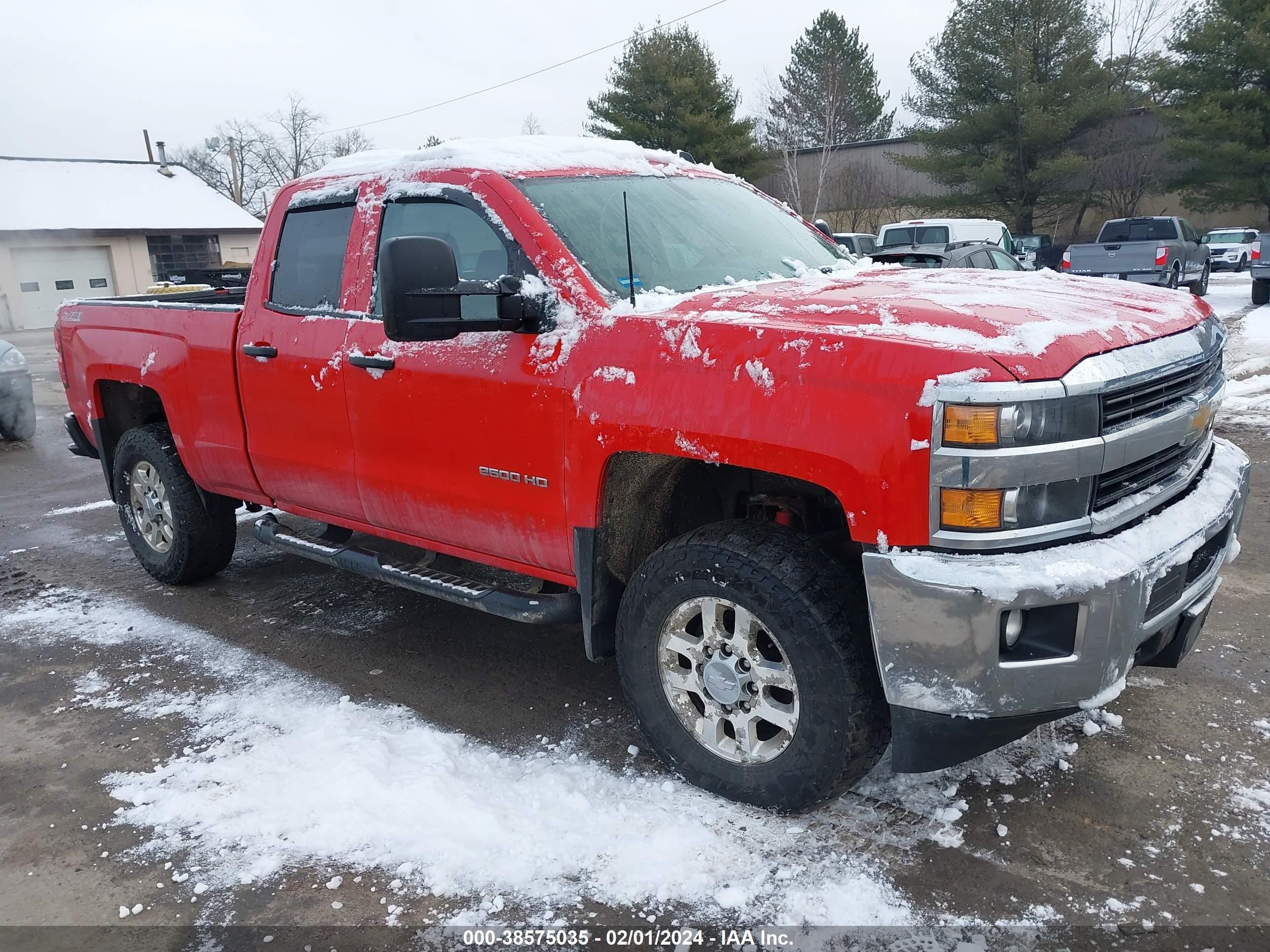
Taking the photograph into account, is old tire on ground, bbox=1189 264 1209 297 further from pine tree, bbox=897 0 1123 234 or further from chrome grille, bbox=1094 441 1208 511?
chrome grille, bbox=1094 441 1208 511

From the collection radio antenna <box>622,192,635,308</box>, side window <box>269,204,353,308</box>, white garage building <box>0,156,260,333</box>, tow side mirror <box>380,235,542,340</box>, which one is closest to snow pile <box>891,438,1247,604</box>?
radio antenna <box>622,192,635,308</box>

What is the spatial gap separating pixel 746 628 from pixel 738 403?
2.25 ft

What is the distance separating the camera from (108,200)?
3491cm

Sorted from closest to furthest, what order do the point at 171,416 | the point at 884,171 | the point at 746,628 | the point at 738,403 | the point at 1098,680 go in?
1. the point at 1098,680
2. the point at 738,403
3. the point at 746,628
4. the point at 171,416
5. the point at 884,171

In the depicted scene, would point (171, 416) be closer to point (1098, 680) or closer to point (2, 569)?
point (2, 569)

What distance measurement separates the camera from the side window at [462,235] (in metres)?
3.43

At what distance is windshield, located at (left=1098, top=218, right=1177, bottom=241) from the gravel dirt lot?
16803 millimetres

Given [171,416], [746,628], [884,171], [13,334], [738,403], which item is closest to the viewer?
[738,403]

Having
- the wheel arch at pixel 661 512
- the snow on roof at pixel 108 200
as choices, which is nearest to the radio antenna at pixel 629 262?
the wheel arch at pixel 661 512

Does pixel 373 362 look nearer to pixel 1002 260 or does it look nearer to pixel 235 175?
pixel 1002 260

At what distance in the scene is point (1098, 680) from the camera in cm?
253

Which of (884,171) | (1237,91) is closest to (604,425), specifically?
(1237,91)

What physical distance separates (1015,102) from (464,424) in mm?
34070

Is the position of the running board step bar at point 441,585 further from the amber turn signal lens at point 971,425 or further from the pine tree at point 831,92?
the pine tree at point 831,92
